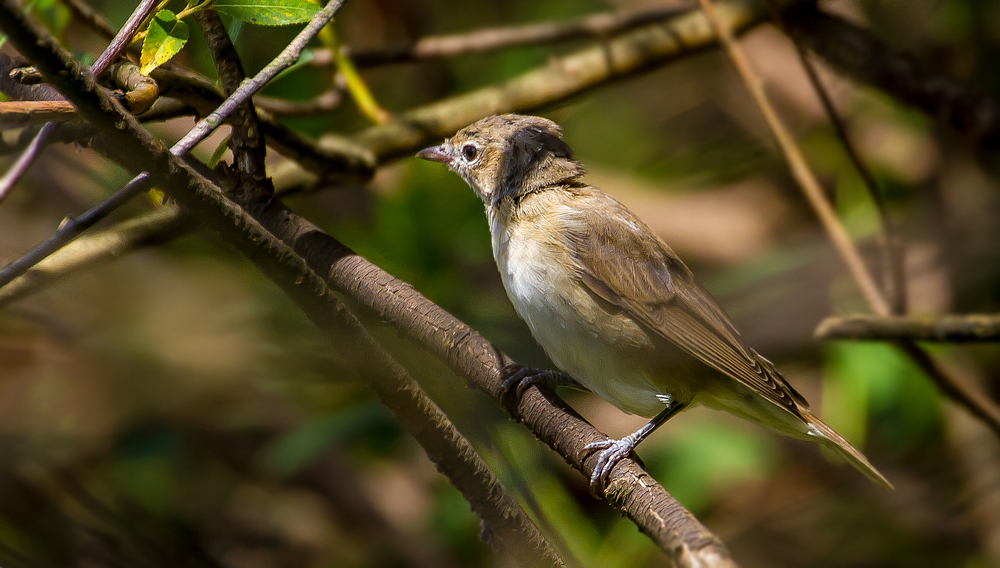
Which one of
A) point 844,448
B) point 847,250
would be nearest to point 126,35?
point 844,448

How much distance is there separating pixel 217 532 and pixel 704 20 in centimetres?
428

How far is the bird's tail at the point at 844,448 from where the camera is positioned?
10.2 ft

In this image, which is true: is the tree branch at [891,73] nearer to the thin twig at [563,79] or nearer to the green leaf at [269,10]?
the thin twig at [563,79]

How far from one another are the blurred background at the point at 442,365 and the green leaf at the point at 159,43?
1631mm

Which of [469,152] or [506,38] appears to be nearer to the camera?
[469,152]

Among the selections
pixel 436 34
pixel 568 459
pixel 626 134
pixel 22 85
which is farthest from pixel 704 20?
pixel 22 85

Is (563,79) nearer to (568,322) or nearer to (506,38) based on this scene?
(506,38)

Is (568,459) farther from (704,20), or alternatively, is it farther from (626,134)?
(626,134)

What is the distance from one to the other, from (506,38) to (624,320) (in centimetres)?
246

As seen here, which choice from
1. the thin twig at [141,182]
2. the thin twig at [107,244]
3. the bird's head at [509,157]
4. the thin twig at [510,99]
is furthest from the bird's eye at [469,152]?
the thin twig at [141,182]

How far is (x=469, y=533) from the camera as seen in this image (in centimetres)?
410

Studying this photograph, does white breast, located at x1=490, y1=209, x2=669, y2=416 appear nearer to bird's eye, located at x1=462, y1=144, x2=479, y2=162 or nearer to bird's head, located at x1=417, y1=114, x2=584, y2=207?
bird's head, located at x1=417, y1=114, x2=584, y2=207

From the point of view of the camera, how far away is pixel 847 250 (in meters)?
4.21

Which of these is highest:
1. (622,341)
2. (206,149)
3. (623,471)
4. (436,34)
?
(436,34)
